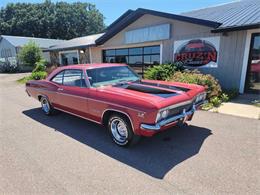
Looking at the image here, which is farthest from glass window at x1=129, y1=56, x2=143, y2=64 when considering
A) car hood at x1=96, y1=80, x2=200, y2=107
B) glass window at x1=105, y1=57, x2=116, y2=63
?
car hood at x1=96, y1=80, x2=200, y2=107

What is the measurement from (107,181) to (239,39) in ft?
26.6

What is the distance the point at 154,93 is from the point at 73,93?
6.97 feet

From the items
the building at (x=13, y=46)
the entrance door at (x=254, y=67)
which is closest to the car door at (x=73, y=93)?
the entrance door at (x=254, y=67)

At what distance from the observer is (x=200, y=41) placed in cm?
937

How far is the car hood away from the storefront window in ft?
24.5

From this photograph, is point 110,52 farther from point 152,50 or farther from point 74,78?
point 74,78

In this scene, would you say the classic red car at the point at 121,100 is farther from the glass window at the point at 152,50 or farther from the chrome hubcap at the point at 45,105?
the glass window at the point at 152,50

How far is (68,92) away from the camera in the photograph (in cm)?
498

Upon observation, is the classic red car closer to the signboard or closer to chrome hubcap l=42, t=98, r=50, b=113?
chrome hubcap l=42, t=98, r=50, b=113

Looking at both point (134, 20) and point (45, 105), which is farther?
point (134, 20)

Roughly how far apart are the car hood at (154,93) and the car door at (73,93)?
623 mm

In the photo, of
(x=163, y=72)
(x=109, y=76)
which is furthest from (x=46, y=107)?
(x=163, y=72)

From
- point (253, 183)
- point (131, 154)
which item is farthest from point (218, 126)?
point (131, 154)

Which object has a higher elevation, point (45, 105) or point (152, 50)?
point (152, 50)
